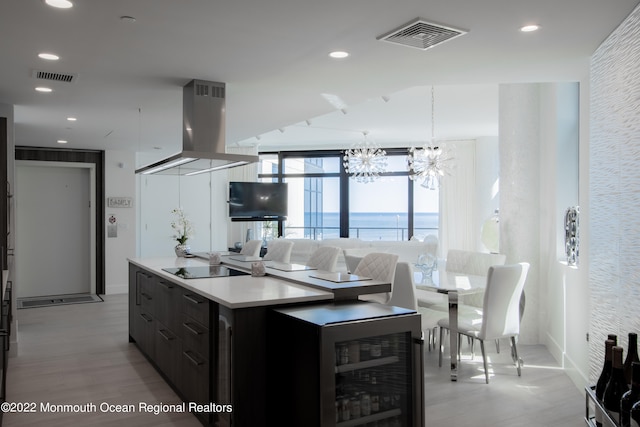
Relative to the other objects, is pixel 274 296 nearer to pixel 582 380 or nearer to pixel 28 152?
pixel 582 380

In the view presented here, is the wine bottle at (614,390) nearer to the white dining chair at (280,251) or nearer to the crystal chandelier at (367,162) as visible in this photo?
the white dining chair at (280,251)

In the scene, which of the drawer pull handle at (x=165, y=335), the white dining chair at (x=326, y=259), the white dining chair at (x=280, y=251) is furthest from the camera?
the white dining chair at (x=280, y=251)

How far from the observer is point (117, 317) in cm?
679

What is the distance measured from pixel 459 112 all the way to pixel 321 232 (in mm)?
4772

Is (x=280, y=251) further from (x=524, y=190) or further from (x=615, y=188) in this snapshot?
(x=615, y=188)

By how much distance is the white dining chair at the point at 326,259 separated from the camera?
16.6 feet

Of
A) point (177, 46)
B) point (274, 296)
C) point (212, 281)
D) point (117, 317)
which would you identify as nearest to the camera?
point (274, 296)

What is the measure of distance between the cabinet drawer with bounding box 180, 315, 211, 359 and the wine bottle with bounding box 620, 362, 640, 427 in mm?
2165

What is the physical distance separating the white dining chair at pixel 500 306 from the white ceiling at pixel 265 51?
1596 mm

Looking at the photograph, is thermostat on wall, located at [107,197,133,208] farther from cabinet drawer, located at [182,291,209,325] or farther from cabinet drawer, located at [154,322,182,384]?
cabinet drawer, located at [182,291,209,325]

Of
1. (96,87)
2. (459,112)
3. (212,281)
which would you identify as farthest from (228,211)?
(212,281)

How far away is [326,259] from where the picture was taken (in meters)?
5.12

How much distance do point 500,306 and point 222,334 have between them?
2327mm

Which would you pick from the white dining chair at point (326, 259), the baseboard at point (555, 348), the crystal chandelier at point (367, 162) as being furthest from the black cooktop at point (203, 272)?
the crystal chandelier at point (367, 162)
